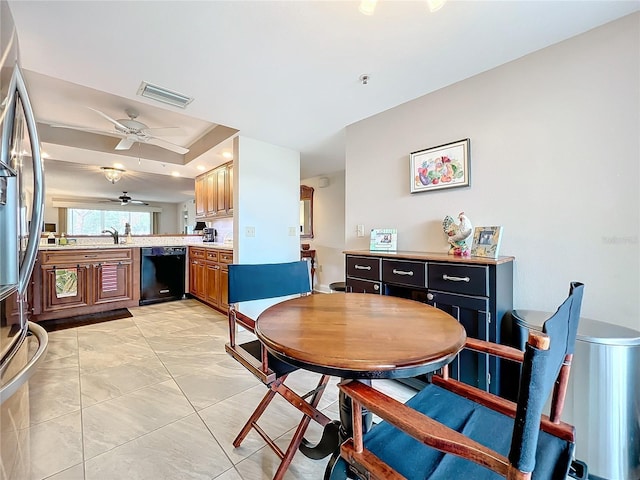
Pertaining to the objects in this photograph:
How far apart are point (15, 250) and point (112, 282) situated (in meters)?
3.60

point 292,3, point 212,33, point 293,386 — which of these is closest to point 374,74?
point 292,3

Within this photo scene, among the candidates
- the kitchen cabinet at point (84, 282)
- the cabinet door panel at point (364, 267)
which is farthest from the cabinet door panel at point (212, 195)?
the cabinet door panel at point (364, 267)

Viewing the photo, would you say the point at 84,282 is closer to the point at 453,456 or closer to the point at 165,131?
the point at 165,131

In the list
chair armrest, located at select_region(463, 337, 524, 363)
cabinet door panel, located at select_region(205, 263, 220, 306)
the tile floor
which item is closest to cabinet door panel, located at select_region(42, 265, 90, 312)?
→ the tile floor

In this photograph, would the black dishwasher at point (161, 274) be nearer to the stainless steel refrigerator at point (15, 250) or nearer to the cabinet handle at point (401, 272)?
the stainless steel refrigerator at point (15, 250)

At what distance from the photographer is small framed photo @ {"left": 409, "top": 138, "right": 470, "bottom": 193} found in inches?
81.6

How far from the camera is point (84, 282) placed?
12.3ft

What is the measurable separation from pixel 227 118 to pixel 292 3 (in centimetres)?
156

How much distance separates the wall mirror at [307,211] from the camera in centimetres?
544

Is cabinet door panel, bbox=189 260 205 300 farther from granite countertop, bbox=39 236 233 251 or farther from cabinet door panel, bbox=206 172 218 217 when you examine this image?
cabinet door panel, bbox=206 172 218 217

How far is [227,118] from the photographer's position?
2736 millimetres

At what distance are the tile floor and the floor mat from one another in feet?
1.73

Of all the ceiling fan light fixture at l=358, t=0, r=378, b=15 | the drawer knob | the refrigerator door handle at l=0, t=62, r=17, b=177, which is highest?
the ceiling fan light fixture at l=358, t=0, r=378, b=15

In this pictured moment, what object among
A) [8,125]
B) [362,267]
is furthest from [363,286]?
[8,125]
